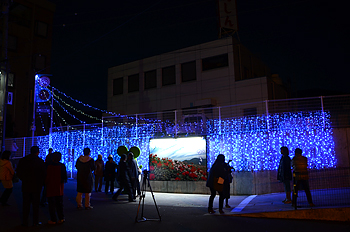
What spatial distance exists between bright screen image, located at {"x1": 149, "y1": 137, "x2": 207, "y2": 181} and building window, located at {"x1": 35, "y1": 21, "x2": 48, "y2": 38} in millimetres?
27063

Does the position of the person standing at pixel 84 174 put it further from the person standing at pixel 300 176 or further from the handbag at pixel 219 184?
the person standing at pixel 300 176

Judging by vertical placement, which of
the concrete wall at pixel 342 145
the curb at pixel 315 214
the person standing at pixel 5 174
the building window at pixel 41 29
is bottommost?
the curb at pixel 315 214

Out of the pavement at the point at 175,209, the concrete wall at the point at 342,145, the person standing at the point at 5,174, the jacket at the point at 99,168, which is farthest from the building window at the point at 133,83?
the person standing at the point at 5,174

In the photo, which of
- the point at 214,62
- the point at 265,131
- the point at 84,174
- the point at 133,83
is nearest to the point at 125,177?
the point at 84,174

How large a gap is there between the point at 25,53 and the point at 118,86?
12296 mm

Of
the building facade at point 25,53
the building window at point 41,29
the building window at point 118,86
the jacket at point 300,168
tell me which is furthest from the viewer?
the building window at point 41,29

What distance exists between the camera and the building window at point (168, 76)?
26.2m

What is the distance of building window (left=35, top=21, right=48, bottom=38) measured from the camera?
35219 millimetres

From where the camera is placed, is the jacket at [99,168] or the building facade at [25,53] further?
the building facade at [25,53]

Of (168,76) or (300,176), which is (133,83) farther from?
(300,176)

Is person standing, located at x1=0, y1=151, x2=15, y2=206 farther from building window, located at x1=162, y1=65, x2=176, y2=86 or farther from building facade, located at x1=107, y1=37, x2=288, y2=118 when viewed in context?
building window, located at x1=162, y1=65, x2=176, y2=86

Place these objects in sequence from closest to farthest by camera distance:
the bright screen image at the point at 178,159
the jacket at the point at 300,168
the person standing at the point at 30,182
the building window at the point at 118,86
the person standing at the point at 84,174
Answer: the person standing at the point at 30,182 < the jacket at the point at 300,168 < the person standing at the point at 84,174 < the bright screen image at the point at 178,159 < the building window at the point at 118,86

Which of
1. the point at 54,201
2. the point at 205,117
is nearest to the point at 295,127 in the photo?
the point at 205,117

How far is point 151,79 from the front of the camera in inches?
1083
